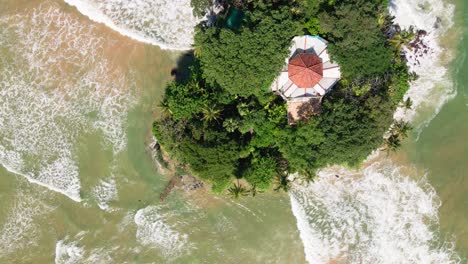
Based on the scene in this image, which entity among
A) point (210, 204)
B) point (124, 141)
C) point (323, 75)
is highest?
point (323, 75)

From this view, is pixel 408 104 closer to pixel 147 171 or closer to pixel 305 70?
pixel 305 70

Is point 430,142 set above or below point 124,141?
above

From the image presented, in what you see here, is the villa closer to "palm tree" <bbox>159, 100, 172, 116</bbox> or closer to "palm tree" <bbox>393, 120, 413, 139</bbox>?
"palm tree" <bbox>393, 120, 413, 139</bbox>

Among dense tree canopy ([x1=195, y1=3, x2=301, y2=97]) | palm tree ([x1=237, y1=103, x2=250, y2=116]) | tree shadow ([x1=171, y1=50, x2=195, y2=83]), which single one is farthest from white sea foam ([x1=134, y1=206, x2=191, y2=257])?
dense tree canopy ([x1=195, y1=3, x2=301, y2=97])

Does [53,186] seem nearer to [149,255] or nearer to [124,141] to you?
[124,141]

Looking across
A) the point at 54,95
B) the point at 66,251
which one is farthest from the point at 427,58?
the point at 66,251

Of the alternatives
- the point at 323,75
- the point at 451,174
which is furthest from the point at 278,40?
the point at 451,174

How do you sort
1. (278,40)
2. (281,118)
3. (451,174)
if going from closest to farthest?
(278,40), (281,118), (451,174)

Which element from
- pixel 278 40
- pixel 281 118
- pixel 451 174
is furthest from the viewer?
pixel 451 174
